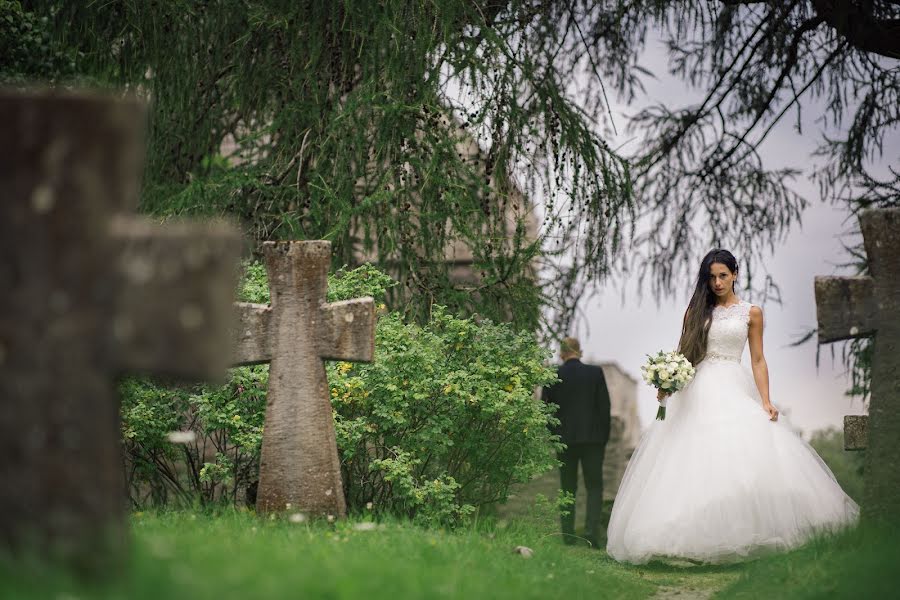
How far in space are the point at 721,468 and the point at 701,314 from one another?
1310 mm

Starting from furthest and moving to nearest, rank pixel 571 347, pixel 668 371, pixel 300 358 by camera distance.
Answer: pixel 571 347
pixel 668 371
pixel 300 358

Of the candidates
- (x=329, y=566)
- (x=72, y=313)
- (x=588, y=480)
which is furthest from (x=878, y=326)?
(x=72, y=313)

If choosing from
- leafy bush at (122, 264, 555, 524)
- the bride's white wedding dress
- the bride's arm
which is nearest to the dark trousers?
leafy bush at (122, 264, 555, 524)

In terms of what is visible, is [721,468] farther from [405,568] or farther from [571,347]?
[405,568]

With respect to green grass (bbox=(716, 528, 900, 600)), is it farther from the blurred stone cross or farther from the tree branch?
the tree branch

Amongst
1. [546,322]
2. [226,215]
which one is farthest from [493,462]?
[226,215]

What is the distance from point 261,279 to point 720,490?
3807 millimetres

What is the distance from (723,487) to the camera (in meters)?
6.59

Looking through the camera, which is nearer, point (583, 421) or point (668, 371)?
point (668, 371)

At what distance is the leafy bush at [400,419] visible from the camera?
688 centimetres

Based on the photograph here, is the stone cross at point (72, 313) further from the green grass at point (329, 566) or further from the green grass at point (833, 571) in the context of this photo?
the green grass at point (833, 571)

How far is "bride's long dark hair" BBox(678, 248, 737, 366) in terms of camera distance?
7.44 metres

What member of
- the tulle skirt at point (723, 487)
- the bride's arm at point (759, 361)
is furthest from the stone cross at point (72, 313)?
the bride's arm at point (759, 361)

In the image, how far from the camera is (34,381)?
2.69 metres
